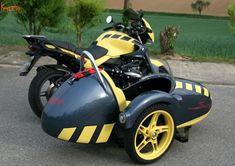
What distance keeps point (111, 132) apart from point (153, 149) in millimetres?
481

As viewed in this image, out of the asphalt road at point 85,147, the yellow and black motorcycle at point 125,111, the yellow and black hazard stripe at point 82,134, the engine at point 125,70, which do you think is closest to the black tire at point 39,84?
the asphalt road at point 85,147

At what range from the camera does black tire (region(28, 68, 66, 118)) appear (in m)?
5.31

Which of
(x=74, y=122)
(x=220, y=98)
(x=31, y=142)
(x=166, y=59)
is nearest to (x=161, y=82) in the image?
(x=74, y=122)

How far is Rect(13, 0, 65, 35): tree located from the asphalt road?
4.19 meters

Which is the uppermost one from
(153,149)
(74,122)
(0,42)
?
(74,122)

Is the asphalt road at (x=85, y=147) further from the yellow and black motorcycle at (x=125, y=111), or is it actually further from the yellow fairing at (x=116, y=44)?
the yellow fairing at (x=116, y=44)

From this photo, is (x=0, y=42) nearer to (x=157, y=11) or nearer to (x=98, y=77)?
(x=98, y=77)

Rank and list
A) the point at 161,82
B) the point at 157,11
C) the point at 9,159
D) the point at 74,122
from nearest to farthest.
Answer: the point at 74,122 → the point at 9,159 → the point at 161,82 → the point at 157,11

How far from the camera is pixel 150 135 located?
14.1 ft

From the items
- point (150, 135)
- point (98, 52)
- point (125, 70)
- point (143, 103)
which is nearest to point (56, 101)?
point (143, 103)

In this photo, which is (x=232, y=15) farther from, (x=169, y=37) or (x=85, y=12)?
(x=85, y=12)

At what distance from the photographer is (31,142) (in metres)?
4.75

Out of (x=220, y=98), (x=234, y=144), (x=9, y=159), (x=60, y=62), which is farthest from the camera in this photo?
(x=220, y=98)

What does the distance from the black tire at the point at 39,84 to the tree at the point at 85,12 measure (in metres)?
5.25
